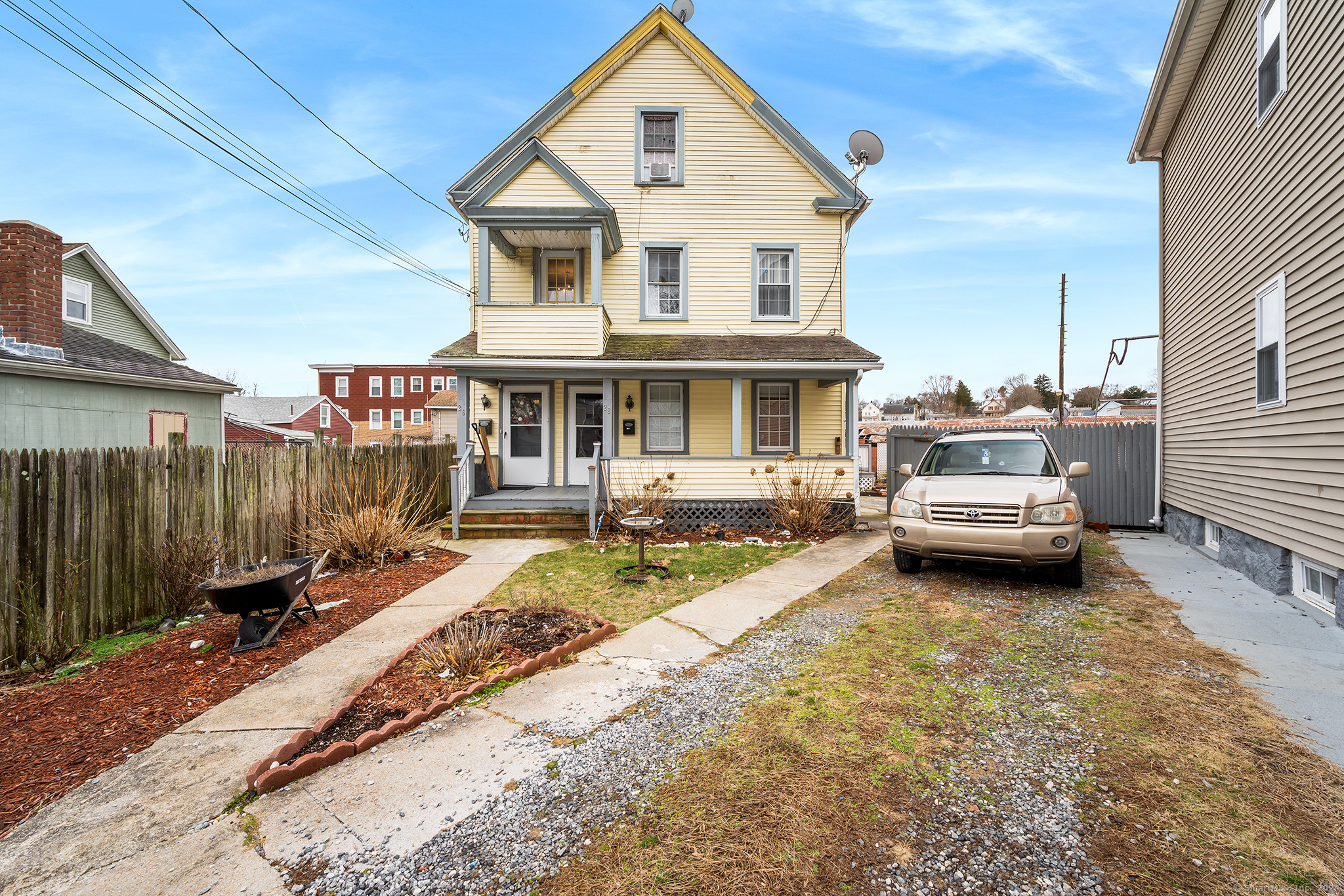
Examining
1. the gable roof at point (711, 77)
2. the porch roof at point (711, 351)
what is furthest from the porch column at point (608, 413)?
the gable roof at point (711, 77)

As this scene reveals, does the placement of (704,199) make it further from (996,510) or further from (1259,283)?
(996,510)

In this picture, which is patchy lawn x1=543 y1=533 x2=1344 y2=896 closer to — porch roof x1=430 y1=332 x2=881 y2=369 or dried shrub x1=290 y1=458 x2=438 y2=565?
dried shrub x1=290 y1=458 x2=438 y2=565

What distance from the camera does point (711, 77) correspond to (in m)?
12.4

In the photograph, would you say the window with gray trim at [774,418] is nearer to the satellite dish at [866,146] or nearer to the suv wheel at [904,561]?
the satellite dish at [866,146]

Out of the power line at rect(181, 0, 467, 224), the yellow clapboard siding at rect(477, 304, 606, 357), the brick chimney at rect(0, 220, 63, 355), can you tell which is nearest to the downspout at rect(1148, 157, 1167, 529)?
the yellow clapboard siding at rect(477, 304, 606, 357)

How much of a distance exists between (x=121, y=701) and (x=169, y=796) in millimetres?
1643

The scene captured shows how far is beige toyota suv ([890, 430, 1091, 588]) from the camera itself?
18.9 feet

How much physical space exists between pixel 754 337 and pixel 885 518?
4.99 meters

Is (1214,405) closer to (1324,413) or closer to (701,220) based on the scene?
→ (1324,413)

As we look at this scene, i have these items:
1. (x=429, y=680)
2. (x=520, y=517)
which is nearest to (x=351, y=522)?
(x=520, y=517)

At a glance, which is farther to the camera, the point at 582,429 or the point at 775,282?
the point at 775,282

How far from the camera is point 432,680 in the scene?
396 cm

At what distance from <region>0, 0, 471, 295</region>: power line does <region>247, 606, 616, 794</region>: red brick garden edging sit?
10.7 meters

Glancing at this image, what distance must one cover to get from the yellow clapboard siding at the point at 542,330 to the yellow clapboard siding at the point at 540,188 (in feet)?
7.81
